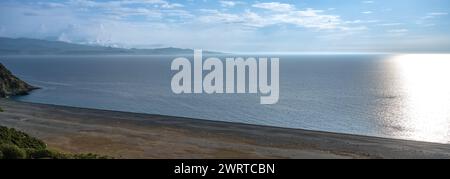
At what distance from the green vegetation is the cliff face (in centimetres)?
5173

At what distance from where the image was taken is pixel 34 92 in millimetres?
83625

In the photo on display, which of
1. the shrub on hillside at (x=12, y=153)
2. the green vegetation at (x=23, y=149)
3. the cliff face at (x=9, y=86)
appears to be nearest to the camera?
the shrub on hillside at (x=12, y=153)

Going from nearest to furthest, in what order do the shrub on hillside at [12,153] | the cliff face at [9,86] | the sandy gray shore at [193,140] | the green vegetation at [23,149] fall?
1. the shrub on hillside at [12,153]
2. the green vegetation at [23,149]
3. the sandy gray shore at [193,140]
4. the cliff face at [9,86]

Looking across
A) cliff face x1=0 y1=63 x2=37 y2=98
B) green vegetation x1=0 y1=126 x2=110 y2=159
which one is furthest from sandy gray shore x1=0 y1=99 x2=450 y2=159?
cliff face x1=0 y1=63 x2=37 y2=98

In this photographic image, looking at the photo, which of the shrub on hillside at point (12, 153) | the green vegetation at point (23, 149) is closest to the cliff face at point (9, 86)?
the green vegetation at point (23, 149)

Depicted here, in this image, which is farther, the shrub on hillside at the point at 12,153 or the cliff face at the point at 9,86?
the cliff face at the point at 9,86

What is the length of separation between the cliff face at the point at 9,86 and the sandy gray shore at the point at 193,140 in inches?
1081

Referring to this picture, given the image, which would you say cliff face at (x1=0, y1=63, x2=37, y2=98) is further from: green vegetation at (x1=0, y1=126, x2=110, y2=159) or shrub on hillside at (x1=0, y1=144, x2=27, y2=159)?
shrub on hillside at (x1=0, y1=144, x2=27, y2=159)

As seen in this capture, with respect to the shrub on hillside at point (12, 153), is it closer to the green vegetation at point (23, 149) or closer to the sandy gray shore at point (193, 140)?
the green vegetation at point (23, 149)

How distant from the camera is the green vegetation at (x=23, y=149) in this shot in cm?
1998

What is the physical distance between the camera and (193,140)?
37.0 metres

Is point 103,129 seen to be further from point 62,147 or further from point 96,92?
point 96,92
